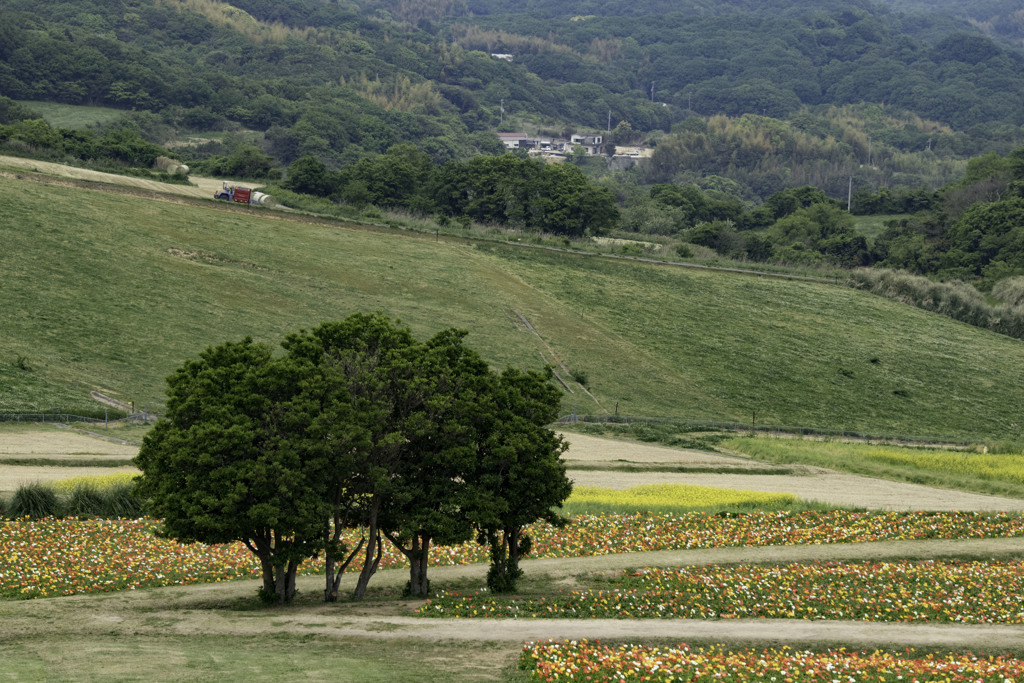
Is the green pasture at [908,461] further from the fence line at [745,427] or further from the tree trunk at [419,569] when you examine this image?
the tree trunk at [419,569]

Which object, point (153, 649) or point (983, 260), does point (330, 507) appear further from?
point (983, 260)

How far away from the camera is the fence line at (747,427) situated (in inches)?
2639

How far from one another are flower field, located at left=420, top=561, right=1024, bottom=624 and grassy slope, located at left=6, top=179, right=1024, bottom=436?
118 feet

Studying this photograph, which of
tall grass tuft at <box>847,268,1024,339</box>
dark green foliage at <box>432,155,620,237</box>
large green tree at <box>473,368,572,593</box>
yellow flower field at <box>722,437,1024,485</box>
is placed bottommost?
yellow flower field at <box>722,437,1024,485</box>

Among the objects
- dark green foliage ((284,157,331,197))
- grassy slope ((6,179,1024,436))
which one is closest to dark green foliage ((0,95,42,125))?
dark green foliage ((284,157,331,197))

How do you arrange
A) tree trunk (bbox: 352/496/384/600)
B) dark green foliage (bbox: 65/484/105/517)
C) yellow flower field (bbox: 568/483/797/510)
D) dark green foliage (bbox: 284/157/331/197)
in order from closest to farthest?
tree trunk (bbox: 352/496/384/600)
dark green foliage (bbox: 65/484/105/517)
yellow flower field (bbox: 568/483/797/510)
dark green foliage (bbox: 284/157/331/197)

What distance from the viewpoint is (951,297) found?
114750mm

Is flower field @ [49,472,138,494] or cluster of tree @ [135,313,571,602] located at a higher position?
cluster of tree @ [135,313,571,602]

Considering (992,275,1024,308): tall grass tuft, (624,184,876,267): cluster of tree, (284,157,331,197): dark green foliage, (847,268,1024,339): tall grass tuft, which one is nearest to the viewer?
(847,268,1024,339): tall grass tuft

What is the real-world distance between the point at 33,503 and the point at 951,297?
101 metres

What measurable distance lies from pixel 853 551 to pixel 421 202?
351 feet

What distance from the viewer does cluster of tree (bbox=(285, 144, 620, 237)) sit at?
131250 mm

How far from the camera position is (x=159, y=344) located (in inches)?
2633

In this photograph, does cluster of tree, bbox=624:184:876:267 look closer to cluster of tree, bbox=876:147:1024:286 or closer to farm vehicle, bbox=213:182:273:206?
cluster of tree, bbox=876:147:1024:286
